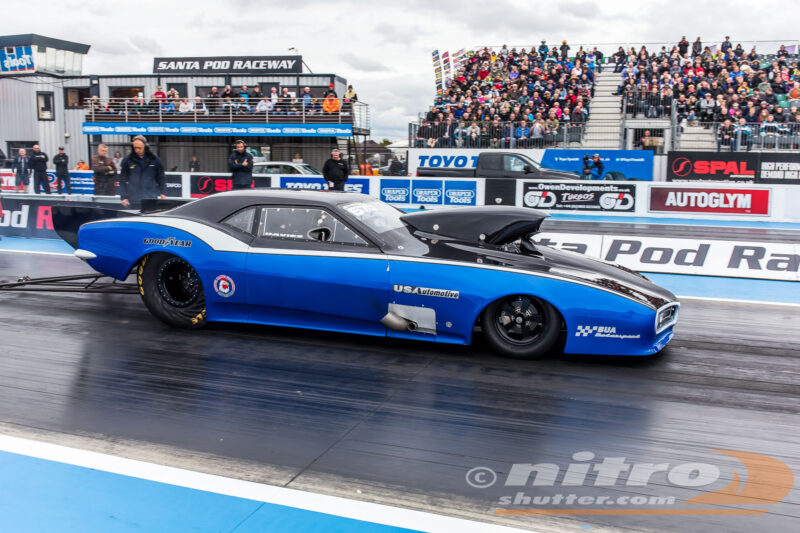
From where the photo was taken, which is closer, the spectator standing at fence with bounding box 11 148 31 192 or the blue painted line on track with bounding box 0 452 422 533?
the blue painted line on track with bounding box 0 452 422 533

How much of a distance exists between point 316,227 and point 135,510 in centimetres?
301

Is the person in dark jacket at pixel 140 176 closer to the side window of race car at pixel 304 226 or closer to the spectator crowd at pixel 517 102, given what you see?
the side window of race car at pixel 304 226

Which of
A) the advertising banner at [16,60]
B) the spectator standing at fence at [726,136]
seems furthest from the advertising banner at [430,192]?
the advertising banner at [16,60]

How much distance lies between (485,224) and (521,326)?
0.95 metres

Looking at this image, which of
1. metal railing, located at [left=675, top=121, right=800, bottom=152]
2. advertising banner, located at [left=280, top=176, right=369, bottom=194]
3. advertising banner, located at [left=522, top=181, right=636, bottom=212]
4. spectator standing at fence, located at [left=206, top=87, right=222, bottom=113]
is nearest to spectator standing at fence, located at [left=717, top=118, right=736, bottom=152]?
metal railing, located at [left=675, top=121, right=800, bottom=152]

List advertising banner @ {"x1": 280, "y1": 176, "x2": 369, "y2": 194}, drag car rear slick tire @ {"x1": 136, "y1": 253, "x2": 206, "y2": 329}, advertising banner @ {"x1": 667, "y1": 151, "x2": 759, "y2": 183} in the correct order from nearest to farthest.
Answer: drag car rear slick tire @ {"x1": 136, "y1": 253, "x2": 206, "y2": 329}, advertising banner @ {"x1": 280, "y1": 176, "x2": 369, "y2": 194}, advertising banner @ {"x1": 667, "y1": 151, "x2": 759, "y2": 183}

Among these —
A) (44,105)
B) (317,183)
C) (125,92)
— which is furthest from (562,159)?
(44,105)

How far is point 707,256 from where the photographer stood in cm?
971

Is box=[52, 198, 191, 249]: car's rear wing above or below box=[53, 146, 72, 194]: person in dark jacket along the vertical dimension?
below

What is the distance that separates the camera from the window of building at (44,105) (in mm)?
35938

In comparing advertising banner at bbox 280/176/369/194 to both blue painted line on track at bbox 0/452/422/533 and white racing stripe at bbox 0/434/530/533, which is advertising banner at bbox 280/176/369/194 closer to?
white racing stripe at bbox 0/434/530/533

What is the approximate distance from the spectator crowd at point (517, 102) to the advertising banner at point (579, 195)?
5.41m

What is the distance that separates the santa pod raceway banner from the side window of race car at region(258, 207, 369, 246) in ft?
59.6

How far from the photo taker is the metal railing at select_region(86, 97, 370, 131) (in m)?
28.5
